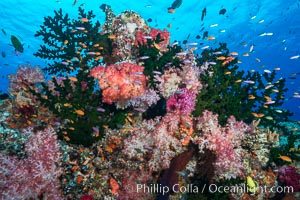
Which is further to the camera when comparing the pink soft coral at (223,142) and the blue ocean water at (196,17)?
the blue ocean water at (196,17)

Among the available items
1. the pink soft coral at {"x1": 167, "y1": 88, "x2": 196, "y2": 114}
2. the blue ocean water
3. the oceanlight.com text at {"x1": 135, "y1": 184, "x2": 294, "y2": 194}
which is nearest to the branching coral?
the pink soft coral at {"x1": 167, "y1": 88, "x2": 196, "y2": 114}

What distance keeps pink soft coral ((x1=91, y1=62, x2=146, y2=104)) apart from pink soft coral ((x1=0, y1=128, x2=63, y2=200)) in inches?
84.0

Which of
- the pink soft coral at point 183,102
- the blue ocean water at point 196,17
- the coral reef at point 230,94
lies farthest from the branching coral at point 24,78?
the blue ocean water at point 196,17

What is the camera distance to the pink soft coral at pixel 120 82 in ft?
21.2

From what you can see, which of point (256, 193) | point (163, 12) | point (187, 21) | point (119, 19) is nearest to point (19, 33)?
point (163, 12)

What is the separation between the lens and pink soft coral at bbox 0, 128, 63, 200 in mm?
4273

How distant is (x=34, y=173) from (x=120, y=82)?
127 inches

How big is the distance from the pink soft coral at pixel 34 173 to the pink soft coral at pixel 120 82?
84.0 inches

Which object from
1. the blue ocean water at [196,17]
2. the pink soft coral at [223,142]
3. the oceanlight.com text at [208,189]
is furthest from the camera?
the blue ocean water at [196,17]

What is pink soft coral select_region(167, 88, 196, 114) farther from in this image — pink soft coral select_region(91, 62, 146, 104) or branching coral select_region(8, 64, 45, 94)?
branching coral select_region(8, 64, 45, 94)

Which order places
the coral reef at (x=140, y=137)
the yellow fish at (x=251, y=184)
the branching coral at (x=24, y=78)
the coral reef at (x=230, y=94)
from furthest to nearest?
the branching coral at (x=24, y=78), the coral reef at (x=230, y=94), the yellow fish at (x=251, y=184), the coral reef at (x=140, y=137)

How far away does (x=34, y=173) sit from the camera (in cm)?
452

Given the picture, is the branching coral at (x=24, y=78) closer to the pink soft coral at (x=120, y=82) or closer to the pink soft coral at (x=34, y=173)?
the pink soft coral at (x=120, y=82)

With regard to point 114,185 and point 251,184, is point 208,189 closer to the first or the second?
point 251,184
